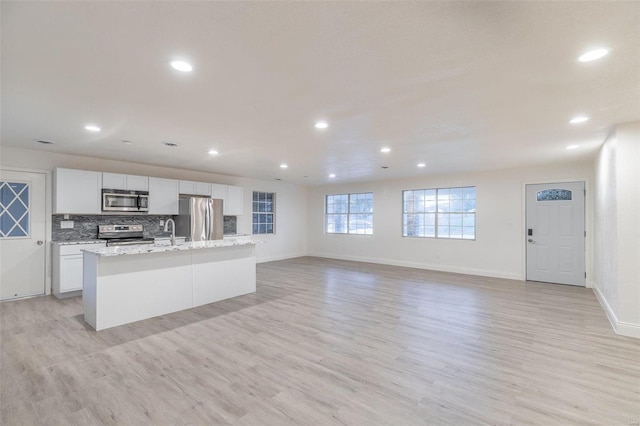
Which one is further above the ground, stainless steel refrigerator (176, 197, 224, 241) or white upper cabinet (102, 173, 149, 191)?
white upper cabinet (102, 173, 149, 191)

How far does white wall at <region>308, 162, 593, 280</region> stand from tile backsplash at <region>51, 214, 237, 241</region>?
5272mm

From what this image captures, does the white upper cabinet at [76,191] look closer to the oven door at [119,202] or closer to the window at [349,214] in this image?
the oven door at [119,202]

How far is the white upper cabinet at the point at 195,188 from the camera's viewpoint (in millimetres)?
6598

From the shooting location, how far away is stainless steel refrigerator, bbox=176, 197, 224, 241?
21.2 feet

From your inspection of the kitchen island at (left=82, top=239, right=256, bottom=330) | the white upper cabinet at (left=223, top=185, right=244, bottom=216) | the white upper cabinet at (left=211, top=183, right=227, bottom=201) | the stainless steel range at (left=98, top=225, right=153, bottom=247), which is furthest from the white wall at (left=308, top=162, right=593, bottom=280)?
the stainless steel range at (left=98, top=225, right=153, bottom=247)

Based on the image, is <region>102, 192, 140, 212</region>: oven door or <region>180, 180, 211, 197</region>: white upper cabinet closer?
<region>102, 192, 140, 212</region>: oven door

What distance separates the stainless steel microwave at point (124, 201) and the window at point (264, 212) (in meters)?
3.20

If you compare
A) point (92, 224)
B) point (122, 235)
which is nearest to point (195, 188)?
point (122, 235)

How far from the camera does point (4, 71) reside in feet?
7.45

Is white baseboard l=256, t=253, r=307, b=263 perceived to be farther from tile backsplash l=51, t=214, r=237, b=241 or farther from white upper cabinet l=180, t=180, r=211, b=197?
tile backsplash l=51, t=214, r=237, b=241

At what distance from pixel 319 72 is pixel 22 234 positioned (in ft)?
18.8

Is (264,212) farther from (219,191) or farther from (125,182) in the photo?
(125,182)

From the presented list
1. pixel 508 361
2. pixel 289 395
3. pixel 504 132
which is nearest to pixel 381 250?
pixel 504 132

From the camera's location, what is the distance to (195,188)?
22.3 feet
